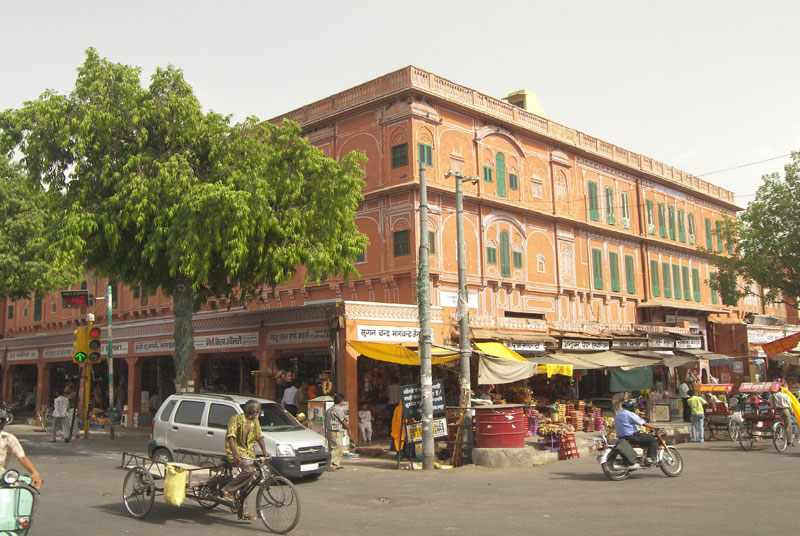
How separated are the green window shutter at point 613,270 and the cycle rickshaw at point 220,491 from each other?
28.0 metres

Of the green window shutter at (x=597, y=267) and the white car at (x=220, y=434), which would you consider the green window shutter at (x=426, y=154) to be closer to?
the green window shutter at (x=597, y=267)

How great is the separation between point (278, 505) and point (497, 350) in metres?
13.3

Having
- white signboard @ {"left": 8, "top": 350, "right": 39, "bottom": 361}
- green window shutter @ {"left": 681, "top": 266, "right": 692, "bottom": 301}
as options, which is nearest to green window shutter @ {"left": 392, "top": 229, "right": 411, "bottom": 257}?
white signboard @ {"left": 8, "top": 350, "right": 39, "bottom": 361}

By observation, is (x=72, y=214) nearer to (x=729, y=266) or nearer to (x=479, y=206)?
(x=479, y=206)

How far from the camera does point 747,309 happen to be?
43.9 metres

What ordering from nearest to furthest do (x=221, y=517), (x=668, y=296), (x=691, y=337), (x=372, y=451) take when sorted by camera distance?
(x=221, y=517)
(x=372, y=451)
(x=691, y=337)
(x=668, y=296)

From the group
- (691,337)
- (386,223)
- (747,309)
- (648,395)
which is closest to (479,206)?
(386,223)

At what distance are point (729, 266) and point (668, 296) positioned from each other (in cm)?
481

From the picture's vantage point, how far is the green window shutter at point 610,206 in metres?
34.6

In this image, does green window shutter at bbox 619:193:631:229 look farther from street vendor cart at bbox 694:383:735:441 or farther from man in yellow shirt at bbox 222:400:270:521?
man in yellow shirt at bbox 222:400:270:521

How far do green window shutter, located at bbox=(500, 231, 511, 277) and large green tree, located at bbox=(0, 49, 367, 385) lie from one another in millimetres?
10508

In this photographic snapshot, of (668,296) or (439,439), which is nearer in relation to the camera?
(439,439)

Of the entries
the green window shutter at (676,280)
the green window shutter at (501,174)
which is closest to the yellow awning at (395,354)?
the green window shutter at (501,174)

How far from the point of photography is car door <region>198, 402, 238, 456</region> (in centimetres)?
1291
